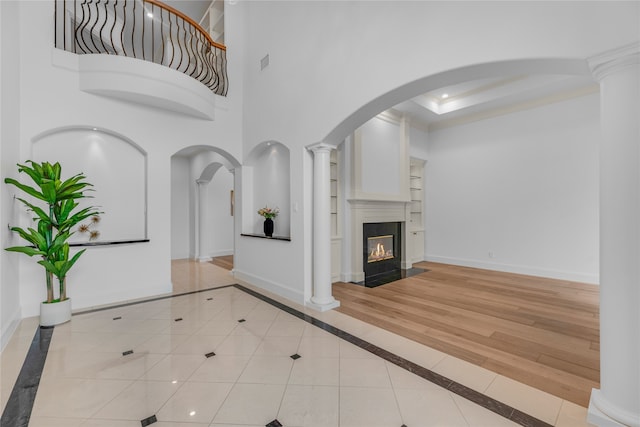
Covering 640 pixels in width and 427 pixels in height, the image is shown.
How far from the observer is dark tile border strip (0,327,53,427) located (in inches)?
68.5

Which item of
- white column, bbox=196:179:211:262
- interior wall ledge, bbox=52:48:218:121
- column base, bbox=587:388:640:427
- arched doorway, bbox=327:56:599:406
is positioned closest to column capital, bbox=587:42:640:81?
column base, bbox=587:388:640:427

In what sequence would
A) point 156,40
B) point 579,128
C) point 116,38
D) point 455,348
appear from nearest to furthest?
point 455,348 → point 579,128 → point 116,38 → point 156,40

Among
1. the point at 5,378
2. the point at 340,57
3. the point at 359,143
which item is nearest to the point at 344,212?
the point at 359,143

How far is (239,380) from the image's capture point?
7.04 ft

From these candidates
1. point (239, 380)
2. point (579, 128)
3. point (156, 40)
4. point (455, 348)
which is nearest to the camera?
point (239, 380)

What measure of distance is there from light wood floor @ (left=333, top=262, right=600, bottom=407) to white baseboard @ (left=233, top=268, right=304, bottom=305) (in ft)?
2.19

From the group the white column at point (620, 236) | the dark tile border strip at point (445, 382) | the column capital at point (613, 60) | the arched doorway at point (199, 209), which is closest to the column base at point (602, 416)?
the white column at point (620, 236)

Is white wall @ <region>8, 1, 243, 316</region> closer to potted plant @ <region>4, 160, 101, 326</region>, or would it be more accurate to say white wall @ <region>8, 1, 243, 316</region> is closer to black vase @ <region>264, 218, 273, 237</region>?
potted plant @ <region>4, 160, 101, 326</region>

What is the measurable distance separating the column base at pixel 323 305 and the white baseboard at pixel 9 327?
3055 mm

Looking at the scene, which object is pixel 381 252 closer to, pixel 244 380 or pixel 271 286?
pixel 271 286

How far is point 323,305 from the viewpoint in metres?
3.64

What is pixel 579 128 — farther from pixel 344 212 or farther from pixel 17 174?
pixel 17 174

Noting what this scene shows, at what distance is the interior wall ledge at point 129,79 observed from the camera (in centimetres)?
372

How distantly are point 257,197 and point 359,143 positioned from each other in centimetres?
220
